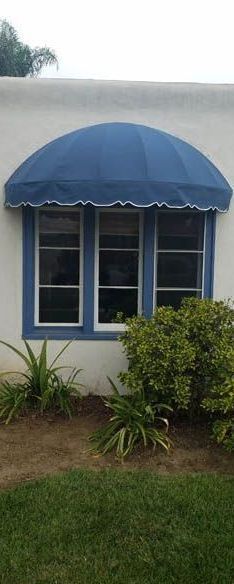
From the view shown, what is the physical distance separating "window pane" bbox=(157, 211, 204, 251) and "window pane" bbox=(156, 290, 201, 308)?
57 cm

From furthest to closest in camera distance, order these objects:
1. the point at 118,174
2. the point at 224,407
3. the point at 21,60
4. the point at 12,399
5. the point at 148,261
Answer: the point at 21,60 < the point at 148,261 < the point at 12,399 < the point at 118,174 < the point at 224,407

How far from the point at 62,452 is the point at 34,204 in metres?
2.72

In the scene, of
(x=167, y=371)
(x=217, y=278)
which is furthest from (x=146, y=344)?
(x=217, y=278)

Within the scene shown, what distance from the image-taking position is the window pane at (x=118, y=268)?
7383 mm

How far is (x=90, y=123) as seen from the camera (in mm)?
7262

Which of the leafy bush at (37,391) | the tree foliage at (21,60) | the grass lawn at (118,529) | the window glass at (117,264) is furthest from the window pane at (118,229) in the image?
the tree foliage at (21,60)

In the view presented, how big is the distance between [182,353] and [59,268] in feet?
7.65

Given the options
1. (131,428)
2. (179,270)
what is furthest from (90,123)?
(131,428)

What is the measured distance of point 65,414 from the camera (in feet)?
22.0

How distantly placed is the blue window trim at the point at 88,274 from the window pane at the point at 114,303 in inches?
7.4

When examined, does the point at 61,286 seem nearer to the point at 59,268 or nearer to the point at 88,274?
the point at 59,268

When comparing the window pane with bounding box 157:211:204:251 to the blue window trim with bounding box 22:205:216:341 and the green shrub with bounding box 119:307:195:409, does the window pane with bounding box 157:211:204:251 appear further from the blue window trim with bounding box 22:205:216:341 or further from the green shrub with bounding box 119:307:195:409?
the green shrub with bounding box 119:307:195:409

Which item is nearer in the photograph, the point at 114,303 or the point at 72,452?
the point at 72,452

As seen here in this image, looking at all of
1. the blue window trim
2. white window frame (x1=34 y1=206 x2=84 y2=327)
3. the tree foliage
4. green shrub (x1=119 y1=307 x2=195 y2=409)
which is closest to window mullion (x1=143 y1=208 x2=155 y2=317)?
the blue window trim
